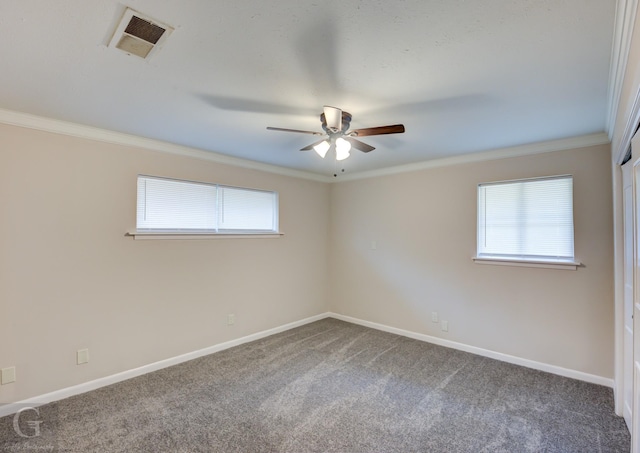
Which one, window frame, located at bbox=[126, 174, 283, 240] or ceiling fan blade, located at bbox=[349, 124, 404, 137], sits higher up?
ceiling fan blade, located at bbox=[349, 124, 404, 137]

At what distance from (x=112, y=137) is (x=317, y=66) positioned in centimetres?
221

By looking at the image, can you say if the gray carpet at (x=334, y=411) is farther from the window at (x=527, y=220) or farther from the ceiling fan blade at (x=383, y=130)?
the ceiling fan blade at (x=383, y=130)

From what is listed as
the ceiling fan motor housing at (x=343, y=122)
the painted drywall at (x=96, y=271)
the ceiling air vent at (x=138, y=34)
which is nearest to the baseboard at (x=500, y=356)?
the painted drywall at (x=96, y=271)

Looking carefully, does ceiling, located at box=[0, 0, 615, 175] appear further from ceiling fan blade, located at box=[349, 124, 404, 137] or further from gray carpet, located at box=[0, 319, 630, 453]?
gray carpet, located at box=[0, 319, 630, 453]

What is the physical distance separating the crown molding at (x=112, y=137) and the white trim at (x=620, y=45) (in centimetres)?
338

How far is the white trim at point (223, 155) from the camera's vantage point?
2496 millimetres

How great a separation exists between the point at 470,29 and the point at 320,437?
2.55m

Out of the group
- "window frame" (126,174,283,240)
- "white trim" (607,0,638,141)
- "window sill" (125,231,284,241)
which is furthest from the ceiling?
"window sill" (125,231,284,241)

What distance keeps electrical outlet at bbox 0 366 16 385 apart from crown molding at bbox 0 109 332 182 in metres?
1.89

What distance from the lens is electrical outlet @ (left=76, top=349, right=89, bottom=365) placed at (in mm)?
2699

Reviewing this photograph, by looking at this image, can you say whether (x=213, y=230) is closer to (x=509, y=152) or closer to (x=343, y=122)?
(x=343, y=122)

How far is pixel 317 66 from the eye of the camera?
1.76 meters

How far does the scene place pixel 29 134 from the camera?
2490 mm

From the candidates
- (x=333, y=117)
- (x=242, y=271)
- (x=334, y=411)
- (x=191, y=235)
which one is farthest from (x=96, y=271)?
(x=333, y=117)
